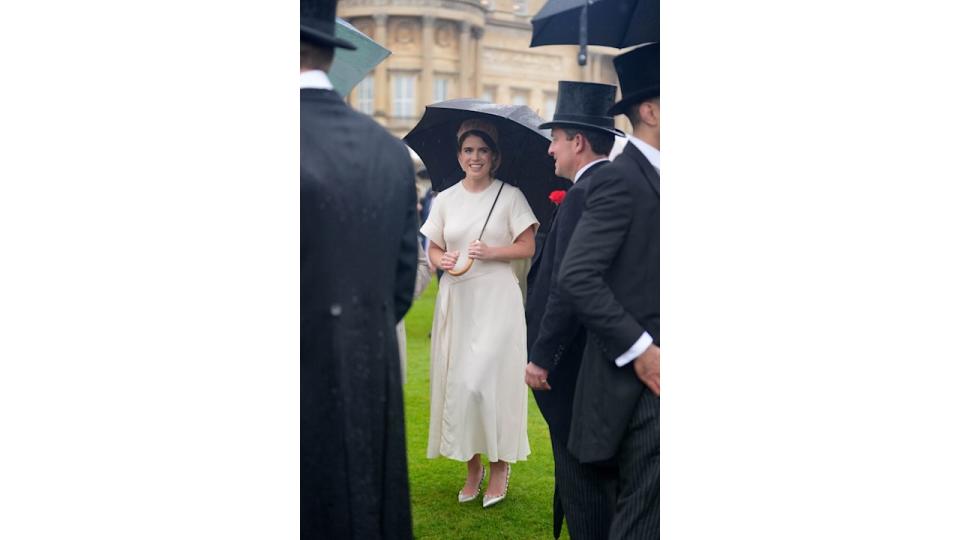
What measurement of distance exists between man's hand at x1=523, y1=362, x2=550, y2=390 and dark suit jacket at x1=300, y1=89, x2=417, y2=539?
2.93 ft

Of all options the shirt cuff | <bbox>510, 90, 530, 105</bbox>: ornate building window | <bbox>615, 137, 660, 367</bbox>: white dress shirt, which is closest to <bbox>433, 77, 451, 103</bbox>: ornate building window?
<bbox>510, 90, 530, 105</bbox>: ornate building window

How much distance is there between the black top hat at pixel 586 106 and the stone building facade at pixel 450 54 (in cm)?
12

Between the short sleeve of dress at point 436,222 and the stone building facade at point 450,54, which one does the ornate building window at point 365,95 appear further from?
the short sleeve of dress at point 436,222

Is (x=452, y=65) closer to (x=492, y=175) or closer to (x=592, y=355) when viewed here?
(x=492, y=175)

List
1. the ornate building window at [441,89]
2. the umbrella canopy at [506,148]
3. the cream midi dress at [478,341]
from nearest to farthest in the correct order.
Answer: the ornate building window at [441,89]
the umbrella canopy at [506,148]
the cream midi dress at [478,341]

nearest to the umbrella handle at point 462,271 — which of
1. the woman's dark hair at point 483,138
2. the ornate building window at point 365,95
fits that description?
the woman's dark hair at point 483,138

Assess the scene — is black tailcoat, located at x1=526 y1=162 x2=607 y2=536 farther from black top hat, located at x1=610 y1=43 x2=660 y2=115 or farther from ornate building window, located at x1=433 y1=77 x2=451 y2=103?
ornate building window, located at x1=433 y1=77 x2=451 y2=103

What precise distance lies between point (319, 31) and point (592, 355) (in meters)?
1.43

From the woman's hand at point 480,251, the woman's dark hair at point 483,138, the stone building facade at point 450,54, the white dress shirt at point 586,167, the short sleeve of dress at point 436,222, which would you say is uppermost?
the stone building facade at point 450,54

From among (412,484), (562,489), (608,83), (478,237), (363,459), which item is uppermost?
(608,83)

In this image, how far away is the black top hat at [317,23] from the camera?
2.99 meters

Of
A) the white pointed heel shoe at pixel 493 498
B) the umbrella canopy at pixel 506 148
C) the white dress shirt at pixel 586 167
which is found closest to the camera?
the white dress shirt at pixel 586 167

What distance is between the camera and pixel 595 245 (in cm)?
337

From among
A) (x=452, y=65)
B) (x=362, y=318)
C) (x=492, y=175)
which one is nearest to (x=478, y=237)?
(x=492, y=175)
